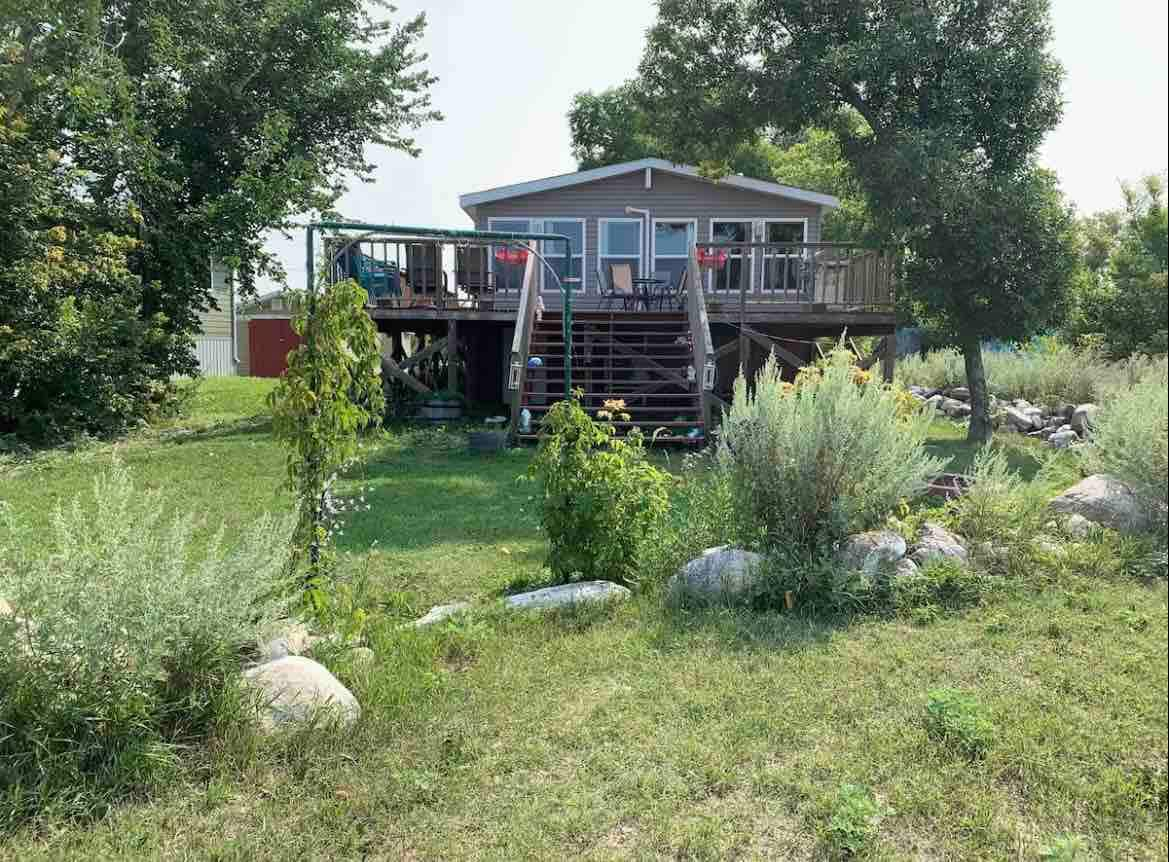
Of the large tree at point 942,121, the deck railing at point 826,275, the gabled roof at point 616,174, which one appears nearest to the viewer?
the large tree at point 942,121

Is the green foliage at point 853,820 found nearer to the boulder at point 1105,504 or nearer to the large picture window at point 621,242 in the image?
the boulder at point 1105,504

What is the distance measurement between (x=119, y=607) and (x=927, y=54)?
33.2 ft

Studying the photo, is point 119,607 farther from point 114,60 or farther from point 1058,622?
point 114,60

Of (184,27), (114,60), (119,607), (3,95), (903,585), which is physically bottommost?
(903,585)

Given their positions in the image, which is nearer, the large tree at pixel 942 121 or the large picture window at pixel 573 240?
the large tree at pixel 942 121

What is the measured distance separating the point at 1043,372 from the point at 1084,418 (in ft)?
13.3

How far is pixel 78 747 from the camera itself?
2.66 m

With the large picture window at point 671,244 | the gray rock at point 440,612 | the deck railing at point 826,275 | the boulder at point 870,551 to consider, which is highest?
the large picture window at point 671,244

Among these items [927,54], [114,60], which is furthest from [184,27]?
[927,54]

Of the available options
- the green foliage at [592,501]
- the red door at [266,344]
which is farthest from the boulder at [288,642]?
the red door at [266,344]

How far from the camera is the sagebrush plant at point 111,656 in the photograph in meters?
2.62

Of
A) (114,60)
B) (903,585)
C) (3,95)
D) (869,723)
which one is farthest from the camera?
(114,60)

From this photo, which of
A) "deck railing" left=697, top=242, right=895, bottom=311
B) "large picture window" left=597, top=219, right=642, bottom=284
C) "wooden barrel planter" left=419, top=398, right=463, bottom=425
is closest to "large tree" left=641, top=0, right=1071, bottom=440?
"deck railing" left=697, top=242, right=895, bottom=311

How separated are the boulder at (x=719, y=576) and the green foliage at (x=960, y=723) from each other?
51.9 inches
